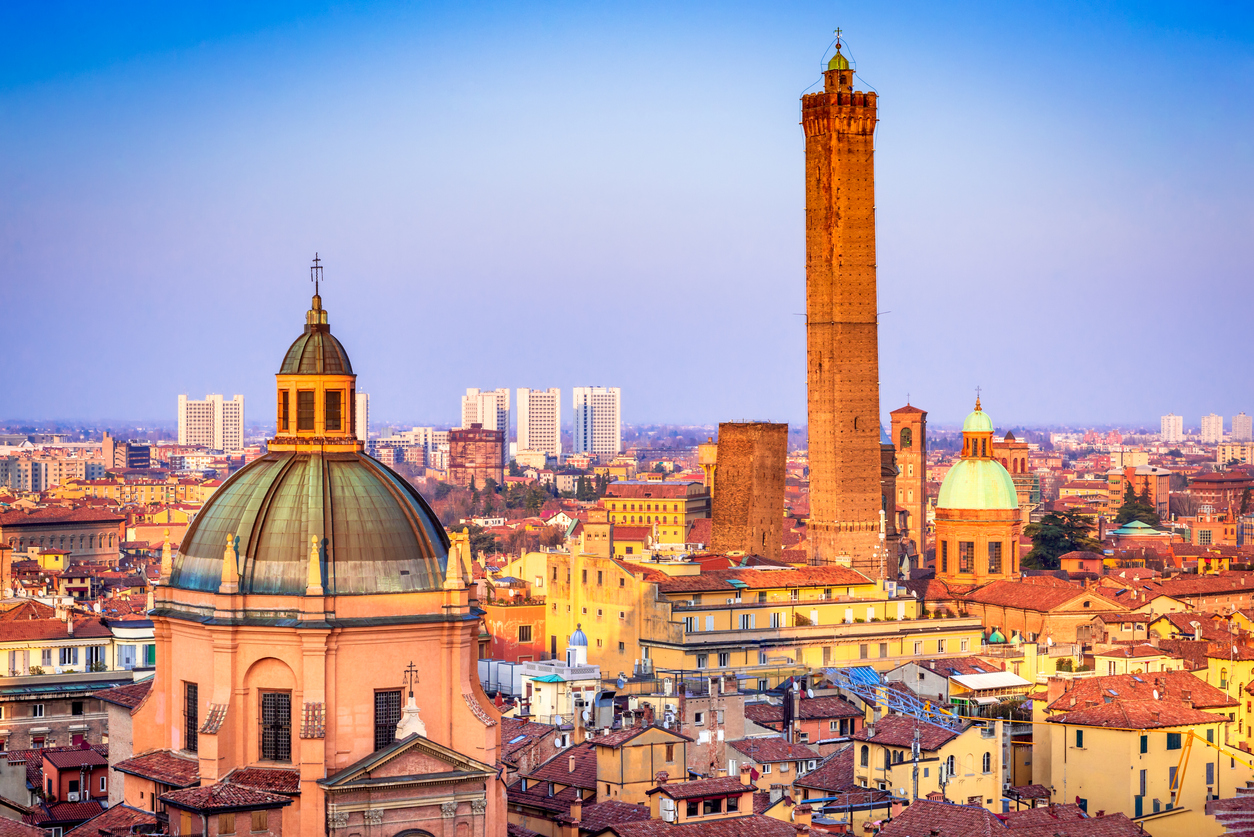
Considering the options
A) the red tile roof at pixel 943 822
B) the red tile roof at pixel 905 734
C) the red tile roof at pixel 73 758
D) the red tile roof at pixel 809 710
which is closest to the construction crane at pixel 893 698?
the red tile roof at pixel 905 734

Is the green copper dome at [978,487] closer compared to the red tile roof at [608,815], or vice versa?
the red tile roof at [608,815]

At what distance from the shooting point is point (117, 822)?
82.9ft

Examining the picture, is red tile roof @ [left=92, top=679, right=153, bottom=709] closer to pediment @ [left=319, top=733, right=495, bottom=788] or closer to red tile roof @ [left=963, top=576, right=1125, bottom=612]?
pediment @ [left=319, top=733, right=495, bottom=788]

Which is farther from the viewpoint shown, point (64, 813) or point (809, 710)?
point (809, 710)

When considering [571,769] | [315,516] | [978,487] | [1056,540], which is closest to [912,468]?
[1056,540]

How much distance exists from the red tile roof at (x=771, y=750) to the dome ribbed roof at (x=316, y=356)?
1128cm

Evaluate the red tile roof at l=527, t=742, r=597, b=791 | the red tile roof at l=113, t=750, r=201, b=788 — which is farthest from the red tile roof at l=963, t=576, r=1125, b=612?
the red tile roof at l=113, t=750, r=201, b=788

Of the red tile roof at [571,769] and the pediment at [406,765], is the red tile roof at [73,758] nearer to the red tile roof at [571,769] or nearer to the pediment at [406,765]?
the red tile roof at [571,769]

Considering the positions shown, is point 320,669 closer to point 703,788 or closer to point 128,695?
point 703,788

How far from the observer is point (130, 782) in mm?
25734

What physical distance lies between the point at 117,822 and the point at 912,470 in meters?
82.7

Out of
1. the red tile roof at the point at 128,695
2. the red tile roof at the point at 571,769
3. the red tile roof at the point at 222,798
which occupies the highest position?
the red tile roof at the point at 128,695

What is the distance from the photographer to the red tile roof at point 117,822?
24938 mm

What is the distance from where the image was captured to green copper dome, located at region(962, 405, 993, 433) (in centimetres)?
7200
